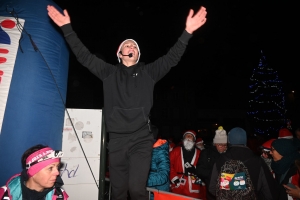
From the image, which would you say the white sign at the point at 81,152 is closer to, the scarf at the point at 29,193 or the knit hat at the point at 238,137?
the scarf at the point at 29,193

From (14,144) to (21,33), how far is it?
1927 mm

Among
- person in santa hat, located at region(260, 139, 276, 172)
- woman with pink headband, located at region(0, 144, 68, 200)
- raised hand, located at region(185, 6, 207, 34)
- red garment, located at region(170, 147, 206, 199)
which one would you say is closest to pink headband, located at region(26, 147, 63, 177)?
woman with pink headband, located at region(0, 144, 68, 200)

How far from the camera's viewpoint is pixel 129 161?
104 inches

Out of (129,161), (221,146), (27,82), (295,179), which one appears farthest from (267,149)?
(27,82)

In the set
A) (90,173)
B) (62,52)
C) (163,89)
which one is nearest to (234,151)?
(90,173)

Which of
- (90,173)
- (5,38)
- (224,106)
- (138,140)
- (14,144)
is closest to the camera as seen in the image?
(138,140)

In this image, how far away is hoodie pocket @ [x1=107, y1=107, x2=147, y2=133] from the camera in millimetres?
2703

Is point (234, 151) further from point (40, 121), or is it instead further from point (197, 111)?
point (197, 111)

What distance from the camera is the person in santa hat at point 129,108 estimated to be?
263 cm

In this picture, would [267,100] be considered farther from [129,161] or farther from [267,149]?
[129,161]

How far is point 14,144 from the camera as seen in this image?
12.0 ft

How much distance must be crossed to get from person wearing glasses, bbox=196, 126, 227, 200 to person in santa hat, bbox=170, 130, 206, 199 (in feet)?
2.67

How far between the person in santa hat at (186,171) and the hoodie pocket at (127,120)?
3983 mm

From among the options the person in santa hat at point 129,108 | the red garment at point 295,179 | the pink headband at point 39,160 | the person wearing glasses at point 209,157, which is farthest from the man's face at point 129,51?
the red garment at point 295,179
